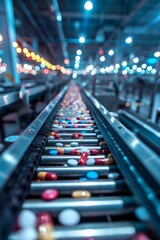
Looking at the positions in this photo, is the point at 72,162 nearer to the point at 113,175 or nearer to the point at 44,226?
the point at 113,175

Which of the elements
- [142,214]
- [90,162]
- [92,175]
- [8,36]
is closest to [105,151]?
[90,162]

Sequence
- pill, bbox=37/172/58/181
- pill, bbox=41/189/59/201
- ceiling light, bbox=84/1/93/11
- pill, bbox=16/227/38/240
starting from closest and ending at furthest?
pill, bbox=16/227/38/240 → pill, bbox=41/189/59/201 → pill, bbox=37/172/58/181 → ceiling light, bbox=84/1/93/11

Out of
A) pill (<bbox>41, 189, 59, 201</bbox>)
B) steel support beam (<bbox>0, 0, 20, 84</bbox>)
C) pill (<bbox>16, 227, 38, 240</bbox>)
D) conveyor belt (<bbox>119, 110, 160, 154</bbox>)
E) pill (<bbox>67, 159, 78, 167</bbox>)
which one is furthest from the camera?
steel support beam (<bbox>0, 0, 20, 84</bbox>)

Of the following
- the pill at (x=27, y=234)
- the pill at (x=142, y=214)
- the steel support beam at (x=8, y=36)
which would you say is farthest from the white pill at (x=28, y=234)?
the steel support beam at (x=8, y=36)

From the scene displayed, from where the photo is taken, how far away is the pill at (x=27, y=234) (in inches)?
20.1

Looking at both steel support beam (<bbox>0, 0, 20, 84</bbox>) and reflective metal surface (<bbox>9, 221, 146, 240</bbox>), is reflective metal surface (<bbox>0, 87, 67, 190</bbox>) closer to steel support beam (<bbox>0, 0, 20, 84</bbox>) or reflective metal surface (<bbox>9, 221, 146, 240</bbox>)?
reflective metal surface (<bbox>9, 221, 146, 240</bbox>)

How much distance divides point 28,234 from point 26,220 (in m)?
0.07

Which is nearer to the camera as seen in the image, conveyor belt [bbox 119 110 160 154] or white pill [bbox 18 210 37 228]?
white pill [bbox 18 210 37 228]

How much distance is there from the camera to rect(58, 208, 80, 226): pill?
24.2 inches

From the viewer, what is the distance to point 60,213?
2.14 ft

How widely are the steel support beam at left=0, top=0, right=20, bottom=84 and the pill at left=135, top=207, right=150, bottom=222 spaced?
5.11 meters

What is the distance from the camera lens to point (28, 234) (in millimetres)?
518

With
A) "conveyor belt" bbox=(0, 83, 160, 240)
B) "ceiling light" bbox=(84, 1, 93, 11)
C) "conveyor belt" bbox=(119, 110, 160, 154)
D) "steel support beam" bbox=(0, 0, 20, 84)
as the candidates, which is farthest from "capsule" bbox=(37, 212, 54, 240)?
"steel support beam" bbox=(0, 0, 20, 84)

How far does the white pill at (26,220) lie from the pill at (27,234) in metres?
0.02
